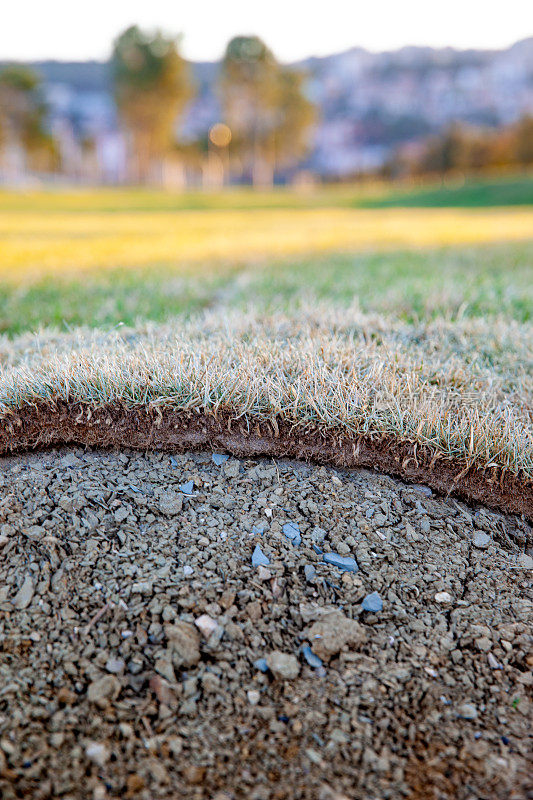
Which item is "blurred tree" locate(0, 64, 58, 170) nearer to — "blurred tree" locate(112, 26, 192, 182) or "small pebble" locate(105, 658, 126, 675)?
"blurred tree" locate(112, 26, 192, 182)

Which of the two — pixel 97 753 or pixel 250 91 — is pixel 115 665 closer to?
pixel 97 753

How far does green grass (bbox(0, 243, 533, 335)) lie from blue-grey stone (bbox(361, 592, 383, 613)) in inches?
91.5

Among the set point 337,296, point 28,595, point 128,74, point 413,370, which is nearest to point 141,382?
point 28,595

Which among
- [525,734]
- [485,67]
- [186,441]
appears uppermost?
[485,67]

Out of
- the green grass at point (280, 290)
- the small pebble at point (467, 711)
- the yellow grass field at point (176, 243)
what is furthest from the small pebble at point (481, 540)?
the yellow grass field at point (176, 243)

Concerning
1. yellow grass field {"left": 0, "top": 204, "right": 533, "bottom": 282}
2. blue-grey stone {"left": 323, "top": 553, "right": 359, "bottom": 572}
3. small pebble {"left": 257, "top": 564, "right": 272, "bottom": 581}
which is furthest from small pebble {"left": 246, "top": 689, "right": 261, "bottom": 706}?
yellow grass field {"left": 0, "top": 204, "right": 533, "bottom": 282}

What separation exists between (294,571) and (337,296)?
3296 mm

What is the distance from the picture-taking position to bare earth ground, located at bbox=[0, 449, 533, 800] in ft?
4.14

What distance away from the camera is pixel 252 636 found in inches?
59.8

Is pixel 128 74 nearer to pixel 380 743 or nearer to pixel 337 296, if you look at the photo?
pixel 337 296

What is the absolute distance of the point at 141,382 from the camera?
2.21 m

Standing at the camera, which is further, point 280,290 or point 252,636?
point 280,290

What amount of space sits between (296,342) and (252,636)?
1665 mm

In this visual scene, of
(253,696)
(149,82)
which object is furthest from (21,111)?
(253,696)
